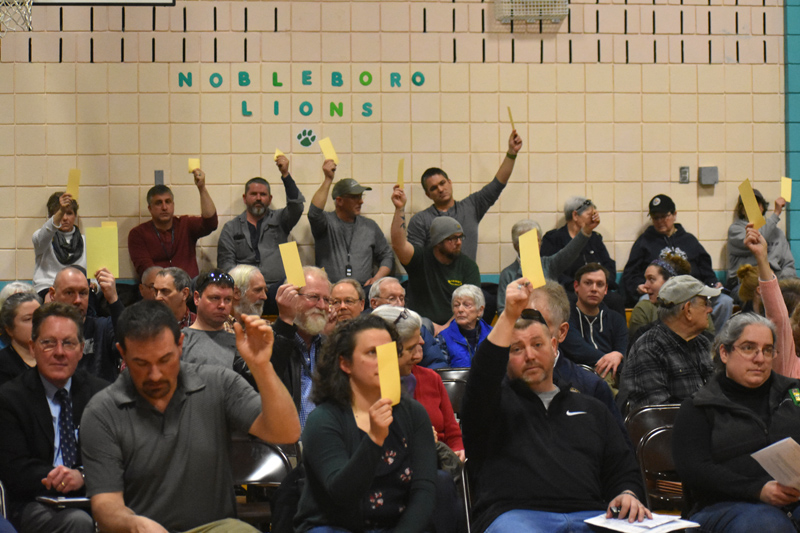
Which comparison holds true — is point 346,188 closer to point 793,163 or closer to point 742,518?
point 793,163

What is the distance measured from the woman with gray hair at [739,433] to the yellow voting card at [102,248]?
10.3 feet

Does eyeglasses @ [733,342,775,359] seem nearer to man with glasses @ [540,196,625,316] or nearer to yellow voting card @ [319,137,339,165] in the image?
man with glasses @ [540,196,625,316]

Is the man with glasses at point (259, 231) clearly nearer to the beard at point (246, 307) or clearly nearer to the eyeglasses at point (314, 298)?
the beard at point (246, 307)

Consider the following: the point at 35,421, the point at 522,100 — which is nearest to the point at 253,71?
the point at 522,100

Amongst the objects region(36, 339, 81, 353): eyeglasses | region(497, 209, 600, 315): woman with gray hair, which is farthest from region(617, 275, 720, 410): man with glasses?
region(36, 339, 81, 353): eyeglasses

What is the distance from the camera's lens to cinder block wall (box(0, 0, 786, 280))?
22.9 feet

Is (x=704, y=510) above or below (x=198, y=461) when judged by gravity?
below

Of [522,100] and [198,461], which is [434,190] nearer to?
[522,100]

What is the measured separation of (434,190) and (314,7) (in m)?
1.92

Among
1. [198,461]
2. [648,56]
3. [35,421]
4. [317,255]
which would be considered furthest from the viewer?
[648,56]

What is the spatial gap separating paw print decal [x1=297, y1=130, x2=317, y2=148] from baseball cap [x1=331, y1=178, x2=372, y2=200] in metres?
0.53

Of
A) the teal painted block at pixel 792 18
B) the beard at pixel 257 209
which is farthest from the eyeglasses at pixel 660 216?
the beard at pixel 257 209

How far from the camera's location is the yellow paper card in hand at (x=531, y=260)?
3.04 m

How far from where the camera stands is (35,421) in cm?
318
